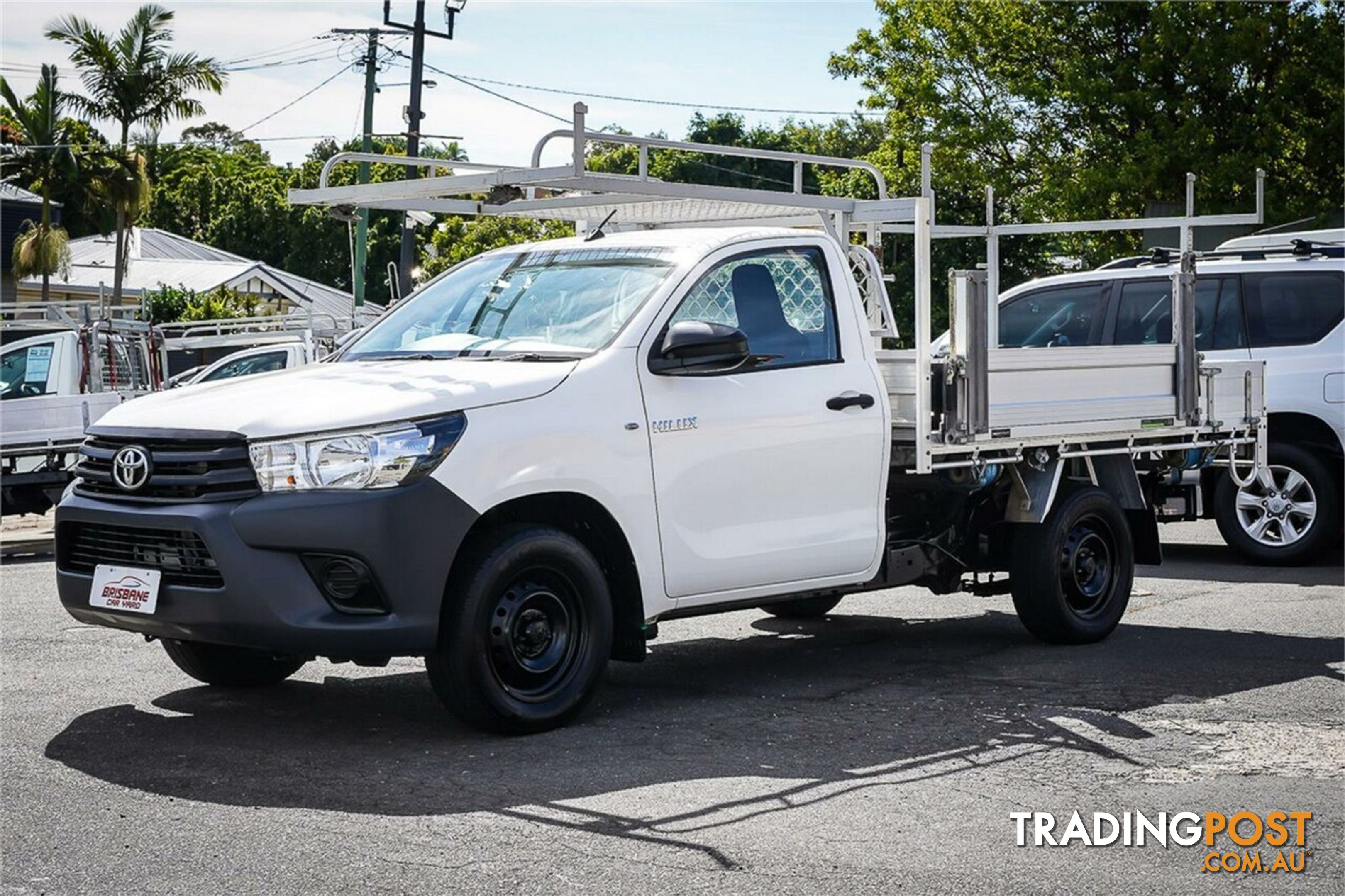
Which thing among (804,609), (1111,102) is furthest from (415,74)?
(804,609)

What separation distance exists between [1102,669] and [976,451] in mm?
1203

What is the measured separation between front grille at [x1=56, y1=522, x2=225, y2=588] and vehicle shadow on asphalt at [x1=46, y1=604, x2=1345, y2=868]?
2.18 ft

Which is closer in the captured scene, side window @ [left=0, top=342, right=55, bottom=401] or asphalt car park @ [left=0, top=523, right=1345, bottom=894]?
asphalt car park @ [left=0, top=523, right=1345, bottom=894]

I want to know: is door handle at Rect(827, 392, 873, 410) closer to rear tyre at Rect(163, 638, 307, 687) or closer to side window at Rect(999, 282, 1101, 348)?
rear tyre at Rect(163, 638, 307, 687)

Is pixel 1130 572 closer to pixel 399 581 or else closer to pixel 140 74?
pixel 399 581

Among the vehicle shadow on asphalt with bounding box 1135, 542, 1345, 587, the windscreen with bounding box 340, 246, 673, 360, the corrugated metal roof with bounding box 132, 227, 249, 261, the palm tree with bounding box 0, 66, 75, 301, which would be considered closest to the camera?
the windscreen with bounding box 340, 246, 673, 360

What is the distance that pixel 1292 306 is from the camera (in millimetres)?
12789

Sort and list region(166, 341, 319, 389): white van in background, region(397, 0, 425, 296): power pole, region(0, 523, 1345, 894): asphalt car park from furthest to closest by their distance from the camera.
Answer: region(397, 0, 425, 296): power pole → region(166, 341, 319, 389): white van in background → region(0, 523, 1345, 894): asphalt car park

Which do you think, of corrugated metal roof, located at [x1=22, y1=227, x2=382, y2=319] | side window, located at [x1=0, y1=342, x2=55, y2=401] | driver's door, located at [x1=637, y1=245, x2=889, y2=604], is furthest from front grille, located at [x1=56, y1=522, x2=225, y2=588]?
corrugated metal roof, located at [x1=22, y1=227, x2=382, y2=319]

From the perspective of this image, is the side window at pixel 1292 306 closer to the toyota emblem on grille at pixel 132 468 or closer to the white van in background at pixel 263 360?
the toyota emblem on grille at pixel 132 468

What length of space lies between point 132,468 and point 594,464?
1.76 meters

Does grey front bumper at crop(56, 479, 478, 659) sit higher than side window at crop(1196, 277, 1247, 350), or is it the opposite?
side window at crop(1196, 277, 1247, 350)

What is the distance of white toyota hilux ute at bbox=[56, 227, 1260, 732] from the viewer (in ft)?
21.7

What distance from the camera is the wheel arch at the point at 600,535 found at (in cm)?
Result: 700
